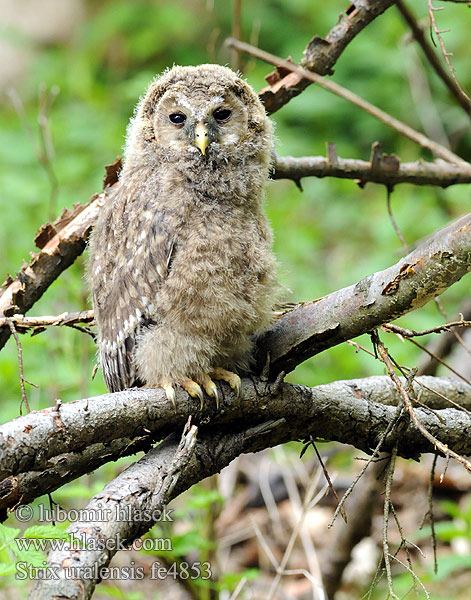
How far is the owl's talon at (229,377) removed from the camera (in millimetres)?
2191

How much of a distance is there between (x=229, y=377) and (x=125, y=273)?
53 cm

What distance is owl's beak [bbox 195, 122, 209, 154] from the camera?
245cm

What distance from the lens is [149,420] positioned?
6.35 feet

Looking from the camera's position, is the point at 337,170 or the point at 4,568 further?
the point at 337,170

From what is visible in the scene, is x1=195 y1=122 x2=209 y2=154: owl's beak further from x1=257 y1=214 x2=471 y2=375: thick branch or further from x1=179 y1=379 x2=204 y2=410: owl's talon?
x1=179 y1=379 x2=204 y2=410: owl's talon

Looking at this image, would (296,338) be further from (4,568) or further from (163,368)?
(4,568)

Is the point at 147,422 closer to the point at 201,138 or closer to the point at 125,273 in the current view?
the point at 125,273

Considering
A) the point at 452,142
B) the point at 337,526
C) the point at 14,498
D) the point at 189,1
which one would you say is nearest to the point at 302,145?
the point at 452,142

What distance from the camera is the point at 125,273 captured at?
2.46m

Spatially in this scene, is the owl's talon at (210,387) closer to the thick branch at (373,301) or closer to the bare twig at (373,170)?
the thick branch at (373,301)

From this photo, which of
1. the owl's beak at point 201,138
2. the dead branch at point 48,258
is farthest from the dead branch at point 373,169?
the dead branch at point 48,258

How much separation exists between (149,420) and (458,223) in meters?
0.96

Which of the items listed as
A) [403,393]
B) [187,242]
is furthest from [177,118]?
[403,393]

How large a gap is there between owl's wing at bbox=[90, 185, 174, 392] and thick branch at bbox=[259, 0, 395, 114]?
0.83 m
